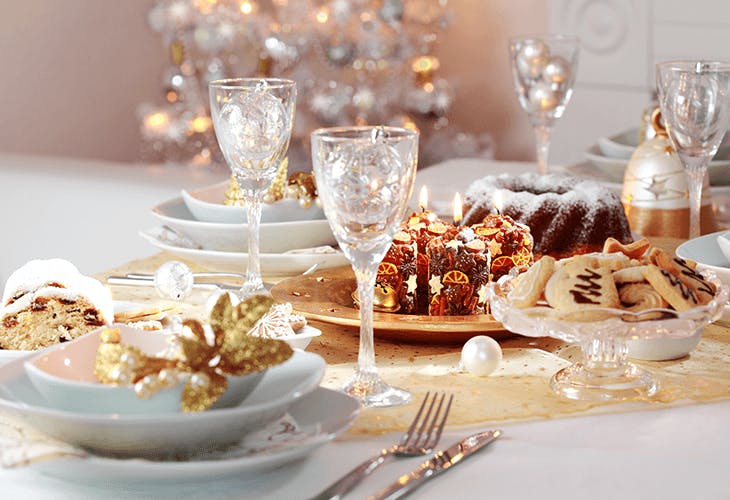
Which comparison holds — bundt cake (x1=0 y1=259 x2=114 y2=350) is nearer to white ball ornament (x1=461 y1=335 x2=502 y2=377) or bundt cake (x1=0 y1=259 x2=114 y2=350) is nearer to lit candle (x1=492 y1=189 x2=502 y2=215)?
white ball ornament (x1=461 y1=335 x2=502 y2=377)

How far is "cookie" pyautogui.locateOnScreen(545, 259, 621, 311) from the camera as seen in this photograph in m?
0.88

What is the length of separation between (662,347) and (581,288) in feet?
0.53

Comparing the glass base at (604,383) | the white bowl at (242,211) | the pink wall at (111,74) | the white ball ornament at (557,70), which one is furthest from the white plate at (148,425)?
the pink wall at (111,74)

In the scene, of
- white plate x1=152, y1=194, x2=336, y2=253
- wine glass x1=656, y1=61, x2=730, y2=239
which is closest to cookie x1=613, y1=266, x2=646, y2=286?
wine glass x1=656, y1=61, x2=730, y2=239

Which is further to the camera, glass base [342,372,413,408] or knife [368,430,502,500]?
glass base [342,372,413,408]

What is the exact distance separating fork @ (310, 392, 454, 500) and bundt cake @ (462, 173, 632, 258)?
49cm

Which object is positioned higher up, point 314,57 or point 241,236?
point 314,57

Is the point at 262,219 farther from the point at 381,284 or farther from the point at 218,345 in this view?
the point at 218,345

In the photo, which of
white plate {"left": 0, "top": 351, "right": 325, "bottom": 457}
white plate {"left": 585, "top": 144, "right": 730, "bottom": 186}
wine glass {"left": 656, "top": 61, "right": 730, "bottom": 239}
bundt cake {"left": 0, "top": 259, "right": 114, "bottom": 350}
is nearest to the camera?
white plate {"left": 0, "top": 351, "right": 325, "bottom": 457}

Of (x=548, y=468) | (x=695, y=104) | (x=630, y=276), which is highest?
(x=695, y=104)

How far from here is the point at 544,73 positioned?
1748 mm

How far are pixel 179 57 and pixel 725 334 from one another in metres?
2.63

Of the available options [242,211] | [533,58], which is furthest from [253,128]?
[533,58]

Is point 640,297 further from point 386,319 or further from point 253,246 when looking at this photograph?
point 253,246
